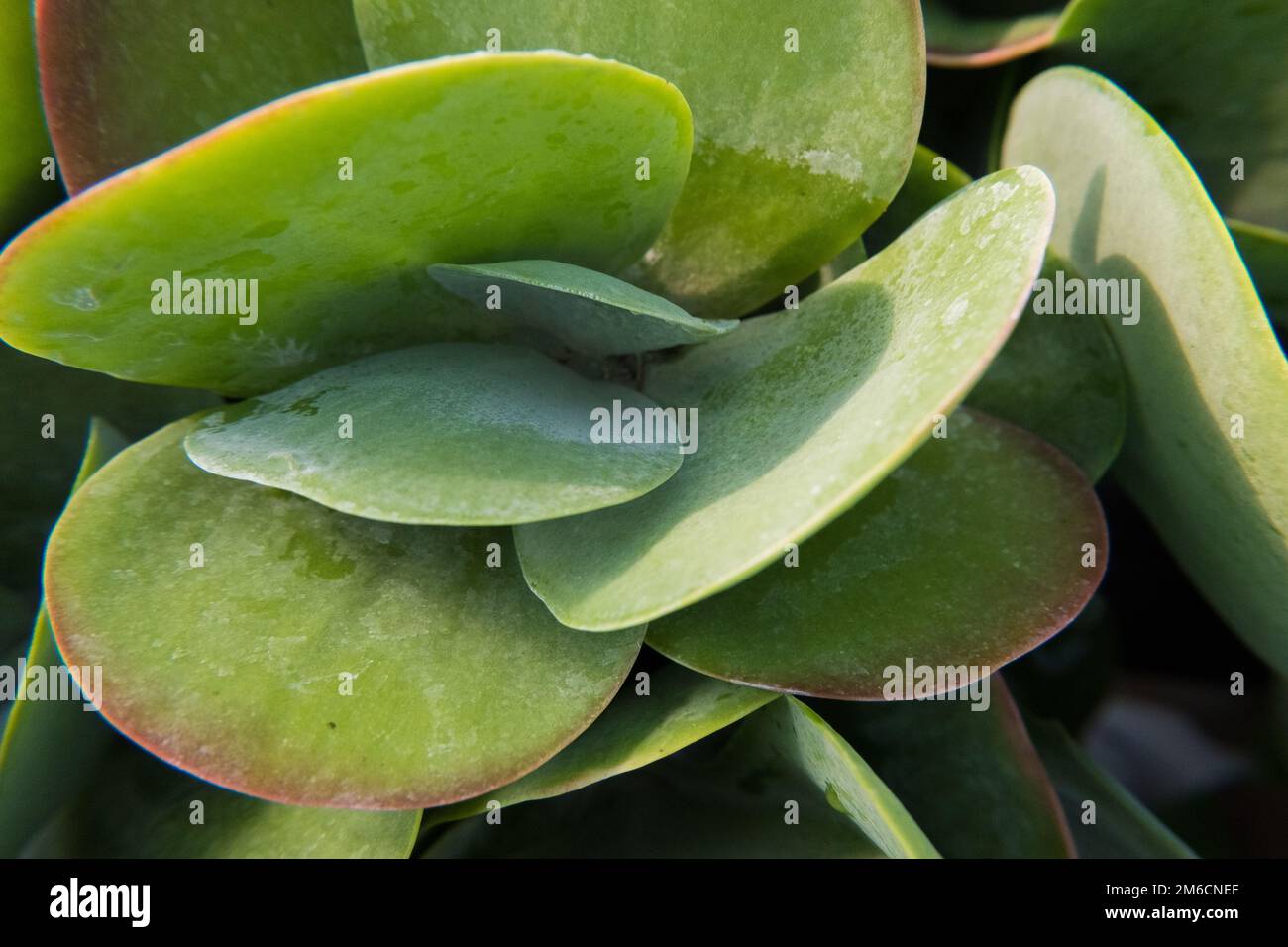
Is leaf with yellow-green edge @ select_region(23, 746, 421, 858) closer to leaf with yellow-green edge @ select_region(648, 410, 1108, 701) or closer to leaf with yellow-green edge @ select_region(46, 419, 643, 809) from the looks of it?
leaf with yellow-green edge @ select_region(46, 419, 643, 809)

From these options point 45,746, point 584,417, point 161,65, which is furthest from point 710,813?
point 161,65

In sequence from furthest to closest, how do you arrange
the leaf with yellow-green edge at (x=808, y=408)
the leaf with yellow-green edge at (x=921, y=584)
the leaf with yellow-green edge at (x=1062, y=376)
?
1. the leaf with yellow-green edge at (x=1062, y=376)
2. the leaf with yellow-green edge at (x=921, y=584)
3. the leaf with yellow-green edge at (x=808, y=408)

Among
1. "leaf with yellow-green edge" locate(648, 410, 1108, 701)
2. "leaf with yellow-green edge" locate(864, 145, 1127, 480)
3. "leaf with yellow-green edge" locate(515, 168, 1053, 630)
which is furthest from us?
"leaf with yellow-green edge" locate(864, 145, 1127, 480)

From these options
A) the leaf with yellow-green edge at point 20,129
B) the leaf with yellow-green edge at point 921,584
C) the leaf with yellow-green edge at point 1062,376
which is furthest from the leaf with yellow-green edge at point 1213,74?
the leaf with yellow-green edge at point 20,129

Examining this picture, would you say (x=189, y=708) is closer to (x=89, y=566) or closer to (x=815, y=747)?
(x=89, y=566)

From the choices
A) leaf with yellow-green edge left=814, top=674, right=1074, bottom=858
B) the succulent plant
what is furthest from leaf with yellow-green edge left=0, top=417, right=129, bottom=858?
leaf with yellow-green edge left=814, top=674, right=1074, bottom=858

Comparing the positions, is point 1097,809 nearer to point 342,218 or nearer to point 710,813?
point 710,813

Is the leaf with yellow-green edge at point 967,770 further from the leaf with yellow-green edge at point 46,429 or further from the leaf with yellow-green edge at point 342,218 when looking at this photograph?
the leaf with yellow-green edge at point 46,429
